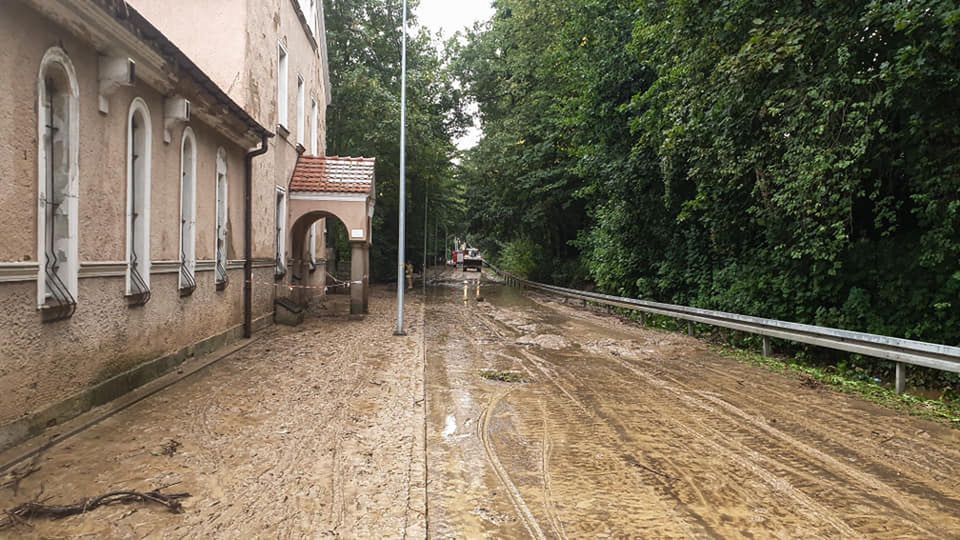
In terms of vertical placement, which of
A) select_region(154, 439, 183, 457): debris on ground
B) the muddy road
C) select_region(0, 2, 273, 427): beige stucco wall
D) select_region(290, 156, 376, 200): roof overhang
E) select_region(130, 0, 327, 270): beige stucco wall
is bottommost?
the muddy road

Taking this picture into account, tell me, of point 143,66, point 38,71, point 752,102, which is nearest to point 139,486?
point 38,71

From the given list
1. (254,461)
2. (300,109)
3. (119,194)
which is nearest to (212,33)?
(300,109)

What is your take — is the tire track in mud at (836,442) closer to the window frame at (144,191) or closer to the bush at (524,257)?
the window frame at (144,191)

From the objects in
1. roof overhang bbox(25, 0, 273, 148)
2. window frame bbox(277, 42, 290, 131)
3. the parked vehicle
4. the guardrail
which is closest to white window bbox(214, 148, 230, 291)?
roof overhang bbox(25, 0, 273, 148)

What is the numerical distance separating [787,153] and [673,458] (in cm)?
Result: 616

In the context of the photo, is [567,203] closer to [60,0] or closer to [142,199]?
[142,199]

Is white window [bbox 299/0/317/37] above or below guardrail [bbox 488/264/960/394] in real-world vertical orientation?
above

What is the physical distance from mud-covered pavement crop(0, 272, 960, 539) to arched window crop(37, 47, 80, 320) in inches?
55.7

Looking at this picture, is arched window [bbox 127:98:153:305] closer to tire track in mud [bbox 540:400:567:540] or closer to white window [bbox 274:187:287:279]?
tire track in mud [bbox 540:400:567:540]

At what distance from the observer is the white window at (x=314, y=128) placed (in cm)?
1945

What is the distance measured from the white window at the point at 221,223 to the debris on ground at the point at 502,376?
5188 mm

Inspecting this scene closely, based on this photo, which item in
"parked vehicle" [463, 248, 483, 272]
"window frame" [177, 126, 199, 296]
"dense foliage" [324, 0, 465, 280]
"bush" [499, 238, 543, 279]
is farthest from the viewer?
"parked vehicle" [463, 248, 483, 272]

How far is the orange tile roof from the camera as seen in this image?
52.5 ft

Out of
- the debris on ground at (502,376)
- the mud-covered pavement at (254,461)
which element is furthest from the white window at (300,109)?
the debris on ground at (502,376)
